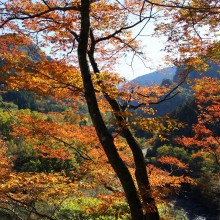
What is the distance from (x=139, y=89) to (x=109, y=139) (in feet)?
13.9

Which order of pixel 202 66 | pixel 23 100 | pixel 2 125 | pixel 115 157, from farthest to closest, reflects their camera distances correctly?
pixel 23 100, pixel 2 125, pixel 202 66, pixel 115 157

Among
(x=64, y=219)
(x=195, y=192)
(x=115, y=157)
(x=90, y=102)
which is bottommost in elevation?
(x=195, y=192)

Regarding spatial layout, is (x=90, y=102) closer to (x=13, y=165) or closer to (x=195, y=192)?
(x=13, y=165)

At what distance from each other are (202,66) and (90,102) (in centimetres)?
466

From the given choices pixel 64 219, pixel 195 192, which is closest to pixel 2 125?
pixel 195 192

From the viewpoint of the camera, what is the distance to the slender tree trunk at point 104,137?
4.70 metres

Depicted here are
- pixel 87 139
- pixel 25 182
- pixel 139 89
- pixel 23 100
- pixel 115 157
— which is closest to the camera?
pixel 115 157

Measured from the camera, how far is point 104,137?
16.0ft

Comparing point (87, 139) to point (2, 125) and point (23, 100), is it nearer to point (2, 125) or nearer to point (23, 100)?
point (2, 125)

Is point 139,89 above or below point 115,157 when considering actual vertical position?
above

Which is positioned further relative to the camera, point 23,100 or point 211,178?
point 23,100

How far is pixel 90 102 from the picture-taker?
16.3 ft

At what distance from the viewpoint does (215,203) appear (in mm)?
26219

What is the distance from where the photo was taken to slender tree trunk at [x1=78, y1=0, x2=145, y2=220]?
185 inches
